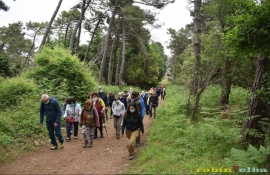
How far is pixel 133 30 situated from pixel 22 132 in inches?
745

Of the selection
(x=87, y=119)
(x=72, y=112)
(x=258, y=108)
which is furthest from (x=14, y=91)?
(x=258, y=108)

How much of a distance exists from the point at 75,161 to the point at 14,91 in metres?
6.31

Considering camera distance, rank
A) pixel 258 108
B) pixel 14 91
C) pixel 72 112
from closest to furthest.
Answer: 1. pixel 258 108
2. pixel 72 112
3. pixel 14 91

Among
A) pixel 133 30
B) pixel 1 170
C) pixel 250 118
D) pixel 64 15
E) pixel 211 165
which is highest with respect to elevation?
pixel 64 15

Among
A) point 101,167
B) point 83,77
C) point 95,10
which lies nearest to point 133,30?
point 95,10

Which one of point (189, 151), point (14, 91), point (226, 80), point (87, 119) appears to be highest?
point (226, 80)

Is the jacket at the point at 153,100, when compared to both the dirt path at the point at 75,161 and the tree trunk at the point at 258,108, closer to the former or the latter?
the dirt path at the point at 75,161

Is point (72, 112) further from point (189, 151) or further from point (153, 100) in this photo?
point (153, 100)

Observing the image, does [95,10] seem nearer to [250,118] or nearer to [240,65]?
[240,65]

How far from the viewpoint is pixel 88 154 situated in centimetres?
729

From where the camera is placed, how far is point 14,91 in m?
10.8

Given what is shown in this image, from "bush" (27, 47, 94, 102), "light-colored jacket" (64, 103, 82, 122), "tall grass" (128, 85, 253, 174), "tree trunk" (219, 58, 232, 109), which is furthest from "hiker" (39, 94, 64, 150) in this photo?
"tree trunk" (219, 58, 232, 109)

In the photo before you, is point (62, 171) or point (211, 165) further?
point (62, 171)

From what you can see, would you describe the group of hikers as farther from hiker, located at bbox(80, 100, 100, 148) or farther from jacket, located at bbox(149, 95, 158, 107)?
jacket, located at bbox(149, 95, 158, 107)
